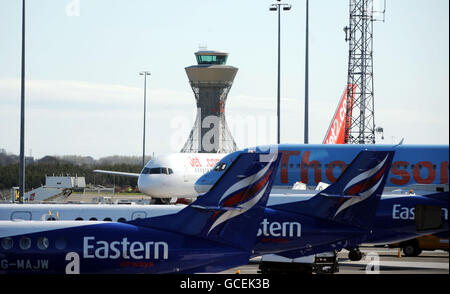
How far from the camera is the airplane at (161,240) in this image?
1678cm

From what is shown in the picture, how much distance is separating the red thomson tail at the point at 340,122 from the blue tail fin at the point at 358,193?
3430cm

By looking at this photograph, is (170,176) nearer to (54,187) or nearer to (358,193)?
(54,187)

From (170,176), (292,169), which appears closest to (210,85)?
(170,176)

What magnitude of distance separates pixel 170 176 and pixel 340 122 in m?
16.0

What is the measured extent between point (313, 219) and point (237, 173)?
6.27m

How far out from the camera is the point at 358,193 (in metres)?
22.6

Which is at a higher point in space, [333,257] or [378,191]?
[378,191]

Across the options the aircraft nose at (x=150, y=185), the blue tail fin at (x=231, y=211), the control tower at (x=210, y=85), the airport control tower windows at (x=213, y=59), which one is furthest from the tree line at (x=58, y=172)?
the blue tail fin at (x=231, y=211)

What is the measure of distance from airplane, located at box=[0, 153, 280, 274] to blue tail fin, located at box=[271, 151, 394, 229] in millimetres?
6083

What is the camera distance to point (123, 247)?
55.1ft

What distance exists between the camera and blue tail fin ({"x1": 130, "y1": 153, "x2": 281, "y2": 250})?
1694cm

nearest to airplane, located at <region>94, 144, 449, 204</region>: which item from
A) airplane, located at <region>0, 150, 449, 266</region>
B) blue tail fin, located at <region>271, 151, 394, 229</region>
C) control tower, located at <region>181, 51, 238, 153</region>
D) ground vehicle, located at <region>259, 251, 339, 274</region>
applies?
blue tail fin, located at <region>271, 151, 394, 229</region>
